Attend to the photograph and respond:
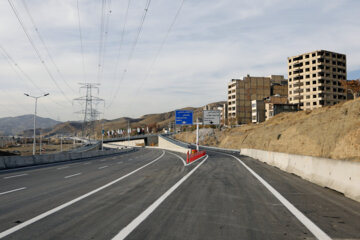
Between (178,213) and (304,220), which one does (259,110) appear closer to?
(304,220)

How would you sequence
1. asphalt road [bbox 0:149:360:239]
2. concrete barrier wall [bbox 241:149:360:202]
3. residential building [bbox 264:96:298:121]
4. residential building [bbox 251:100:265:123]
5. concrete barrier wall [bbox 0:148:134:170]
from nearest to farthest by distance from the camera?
asphalt road [bbox 0:149:360:239], concrete barrier wall [bbox 241:149:360:202], concrete barrier wall [bbox 0:148:134:170], residential building [bbox 264:96:298:121], residential building [bbox 251:100:265:123]

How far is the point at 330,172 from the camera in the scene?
10.8 meters

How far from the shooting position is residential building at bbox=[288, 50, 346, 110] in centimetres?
10006

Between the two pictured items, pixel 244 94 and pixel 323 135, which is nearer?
pixel 323 135

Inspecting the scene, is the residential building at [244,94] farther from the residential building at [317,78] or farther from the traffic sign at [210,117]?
the traffic sign at [210,117]

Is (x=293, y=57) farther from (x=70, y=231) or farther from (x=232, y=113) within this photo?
(x=70, y=231)

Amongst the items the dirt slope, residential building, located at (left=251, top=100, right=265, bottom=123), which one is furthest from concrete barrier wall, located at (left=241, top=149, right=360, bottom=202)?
residential building, located at (left=251, top=100, right=265, bottom=123)

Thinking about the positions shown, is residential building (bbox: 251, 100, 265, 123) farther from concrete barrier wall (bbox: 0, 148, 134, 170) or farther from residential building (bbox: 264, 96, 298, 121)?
concrete barrier wall (bbox: 0, 148, 134, 170)

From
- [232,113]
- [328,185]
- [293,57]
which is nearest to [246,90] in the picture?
[232,113]

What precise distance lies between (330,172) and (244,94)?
12012cm

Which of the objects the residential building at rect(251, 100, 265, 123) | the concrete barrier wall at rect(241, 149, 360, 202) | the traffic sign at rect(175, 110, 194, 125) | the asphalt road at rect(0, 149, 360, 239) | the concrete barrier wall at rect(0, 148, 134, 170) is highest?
the residential building at rect(251, 100, 265, 123)

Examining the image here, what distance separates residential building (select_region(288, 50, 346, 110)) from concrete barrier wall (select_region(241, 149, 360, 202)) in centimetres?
8934

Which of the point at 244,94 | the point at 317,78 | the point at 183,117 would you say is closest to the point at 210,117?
the point at 183,117

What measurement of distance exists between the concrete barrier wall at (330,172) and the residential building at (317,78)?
8934 centimetres
